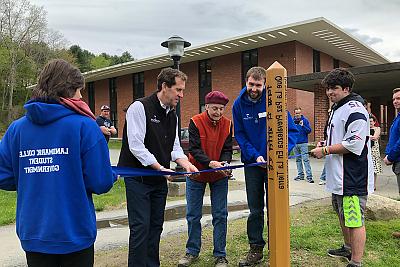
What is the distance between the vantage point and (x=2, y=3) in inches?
1622

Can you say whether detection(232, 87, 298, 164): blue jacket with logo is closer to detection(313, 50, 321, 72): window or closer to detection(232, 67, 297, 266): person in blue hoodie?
detection(232, 67, 297, 266): person in blue hoodie

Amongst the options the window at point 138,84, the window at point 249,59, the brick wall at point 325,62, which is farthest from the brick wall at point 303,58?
the window at point 138,84

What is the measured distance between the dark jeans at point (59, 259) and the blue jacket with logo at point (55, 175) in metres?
0.06

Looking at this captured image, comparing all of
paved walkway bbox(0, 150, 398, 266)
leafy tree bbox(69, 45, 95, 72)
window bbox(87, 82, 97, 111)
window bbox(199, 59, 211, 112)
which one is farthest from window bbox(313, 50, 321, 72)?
leafy tree bbox(69, 45, 95, 72)

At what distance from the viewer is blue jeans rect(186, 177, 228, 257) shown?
4.36 meters

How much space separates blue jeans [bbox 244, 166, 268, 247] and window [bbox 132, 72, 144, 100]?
31.7 metres

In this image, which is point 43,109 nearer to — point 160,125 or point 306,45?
point 160,125

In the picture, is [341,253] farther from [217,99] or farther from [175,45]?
[175,45]

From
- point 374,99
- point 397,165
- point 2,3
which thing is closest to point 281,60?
point 374,99

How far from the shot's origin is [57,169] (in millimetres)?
2377

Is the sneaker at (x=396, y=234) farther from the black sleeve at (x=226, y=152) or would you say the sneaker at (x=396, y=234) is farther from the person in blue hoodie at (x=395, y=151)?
the black sleeve at (x=226, y=152)

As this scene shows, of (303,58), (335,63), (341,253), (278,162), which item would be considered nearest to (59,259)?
(278,162)

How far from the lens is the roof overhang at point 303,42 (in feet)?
71.8

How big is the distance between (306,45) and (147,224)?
23570 millimetres
